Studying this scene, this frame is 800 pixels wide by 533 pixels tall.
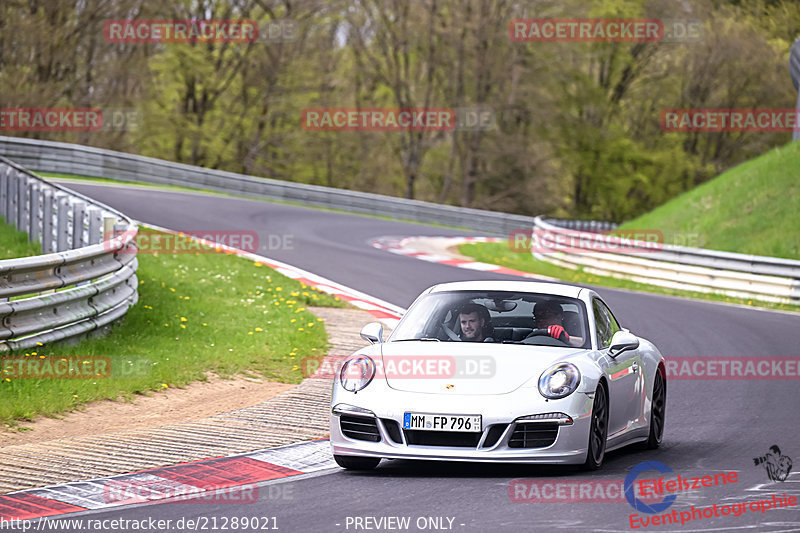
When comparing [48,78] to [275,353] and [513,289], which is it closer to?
[275,353]

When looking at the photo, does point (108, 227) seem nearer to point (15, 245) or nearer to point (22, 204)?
point (15, 245)

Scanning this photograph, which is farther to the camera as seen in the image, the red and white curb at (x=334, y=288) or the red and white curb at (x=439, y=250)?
the red and white curb at (x=439, y=250)

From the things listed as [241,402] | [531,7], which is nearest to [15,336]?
[241,402]

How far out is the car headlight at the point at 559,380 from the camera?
7.00 metres

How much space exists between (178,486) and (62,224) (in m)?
9.60

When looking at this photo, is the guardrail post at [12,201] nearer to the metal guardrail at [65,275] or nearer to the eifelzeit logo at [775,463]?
the metal guardrail at [65,275]

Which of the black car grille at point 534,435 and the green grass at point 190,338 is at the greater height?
the black car grille at point 534,435

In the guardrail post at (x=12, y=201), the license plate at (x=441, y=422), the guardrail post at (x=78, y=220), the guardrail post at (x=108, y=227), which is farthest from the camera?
the guardrail post at (x=12, y=201)

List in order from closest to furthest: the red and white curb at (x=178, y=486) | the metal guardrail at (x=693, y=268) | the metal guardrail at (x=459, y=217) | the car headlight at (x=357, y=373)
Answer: the red and white curb at (x=178, y=486) < the car headlight at (x=357, y=373) < the metal guardrail at (x=693, y=268) < the metal guardrail at (x=459, y=217)

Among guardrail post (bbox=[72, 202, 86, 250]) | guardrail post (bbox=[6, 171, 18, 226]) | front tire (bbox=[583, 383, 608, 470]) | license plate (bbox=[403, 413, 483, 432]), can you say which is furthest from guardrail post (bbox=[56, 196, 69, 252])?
front tire (bbox=[583, 383, 608, 470])

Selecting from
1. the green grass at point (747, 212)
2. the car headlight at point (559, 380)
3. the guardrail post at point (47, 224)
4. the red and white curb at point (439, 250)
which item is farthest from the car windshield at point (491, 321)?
the green grass at point (747, 212)

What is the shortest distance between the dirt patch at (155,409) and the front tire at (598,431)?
333cm

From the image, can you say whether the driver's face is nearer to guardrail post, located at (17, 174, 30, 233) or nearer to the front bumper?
the front bumper

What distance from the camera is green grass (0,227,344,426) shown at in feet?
30.5
